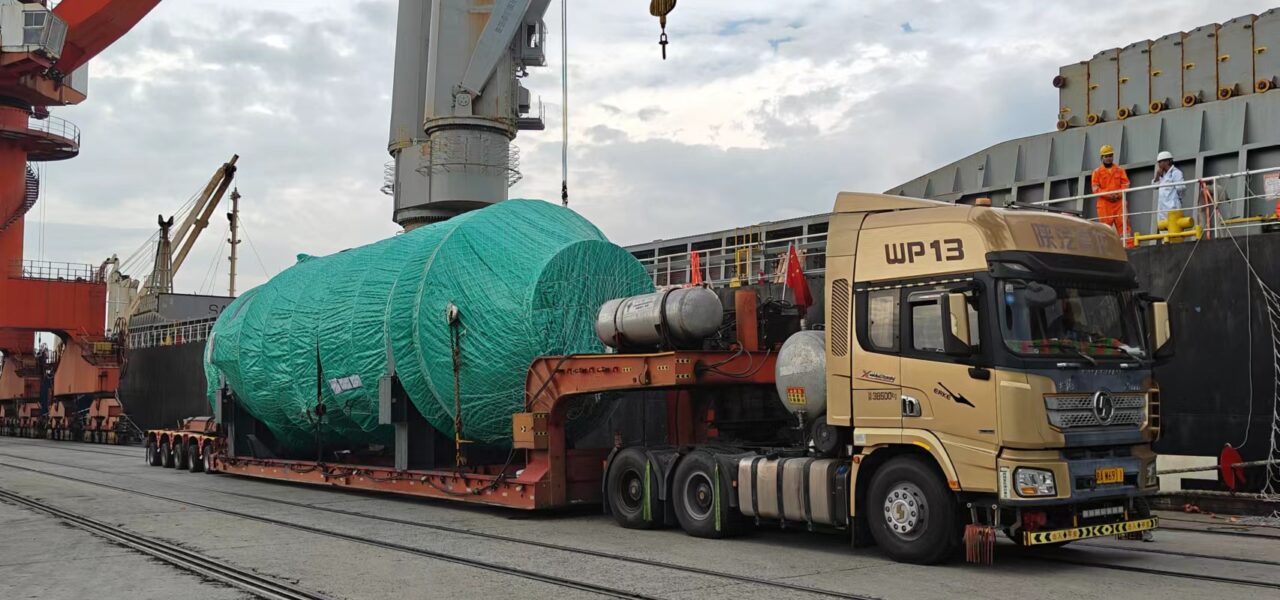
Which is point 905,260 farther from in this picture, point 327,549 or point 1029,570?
point 327,549

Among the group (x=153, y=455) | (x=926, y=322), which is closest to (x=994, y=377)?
(x=926, y=322)

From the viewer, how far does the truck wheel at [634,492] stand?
13391mm

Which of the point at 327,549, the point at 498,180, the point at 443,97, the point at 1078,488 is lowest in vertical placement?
the point at 327,549

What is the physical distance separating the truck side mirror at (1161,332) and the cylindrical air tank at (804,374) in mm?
3322

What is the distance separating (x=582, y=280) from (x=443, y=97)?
28.1 metres

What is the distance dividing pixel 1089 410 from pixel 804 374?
307cm

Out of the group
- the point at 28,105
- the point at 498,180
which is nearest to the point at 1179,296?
the point at 498,180

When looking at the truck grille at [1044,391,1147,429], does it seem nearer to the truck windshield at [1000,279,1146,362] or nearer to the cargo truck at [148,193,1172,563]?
the cargo truck at [148,193,1172,563]

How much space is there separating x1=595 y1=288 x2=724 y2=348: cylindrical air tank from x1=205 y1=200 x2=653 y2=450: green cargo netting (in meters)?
1.56

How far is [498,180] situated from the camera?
4341cm

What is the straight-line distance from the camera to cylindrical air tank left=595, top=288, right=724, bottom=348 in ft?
44.1

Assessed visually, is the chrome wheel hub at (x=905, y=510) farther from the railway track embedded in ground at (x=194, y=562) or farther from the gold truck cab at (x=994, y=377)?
the railway track embedded in ground at (x=194, y=562)

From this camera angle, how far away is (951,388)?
9.98m

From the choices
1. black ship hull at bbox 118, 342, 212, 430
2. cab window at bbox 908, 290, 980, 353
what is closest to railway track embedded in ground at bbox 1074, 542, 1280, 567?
cab window at bbox 908, 290, 980, 353
